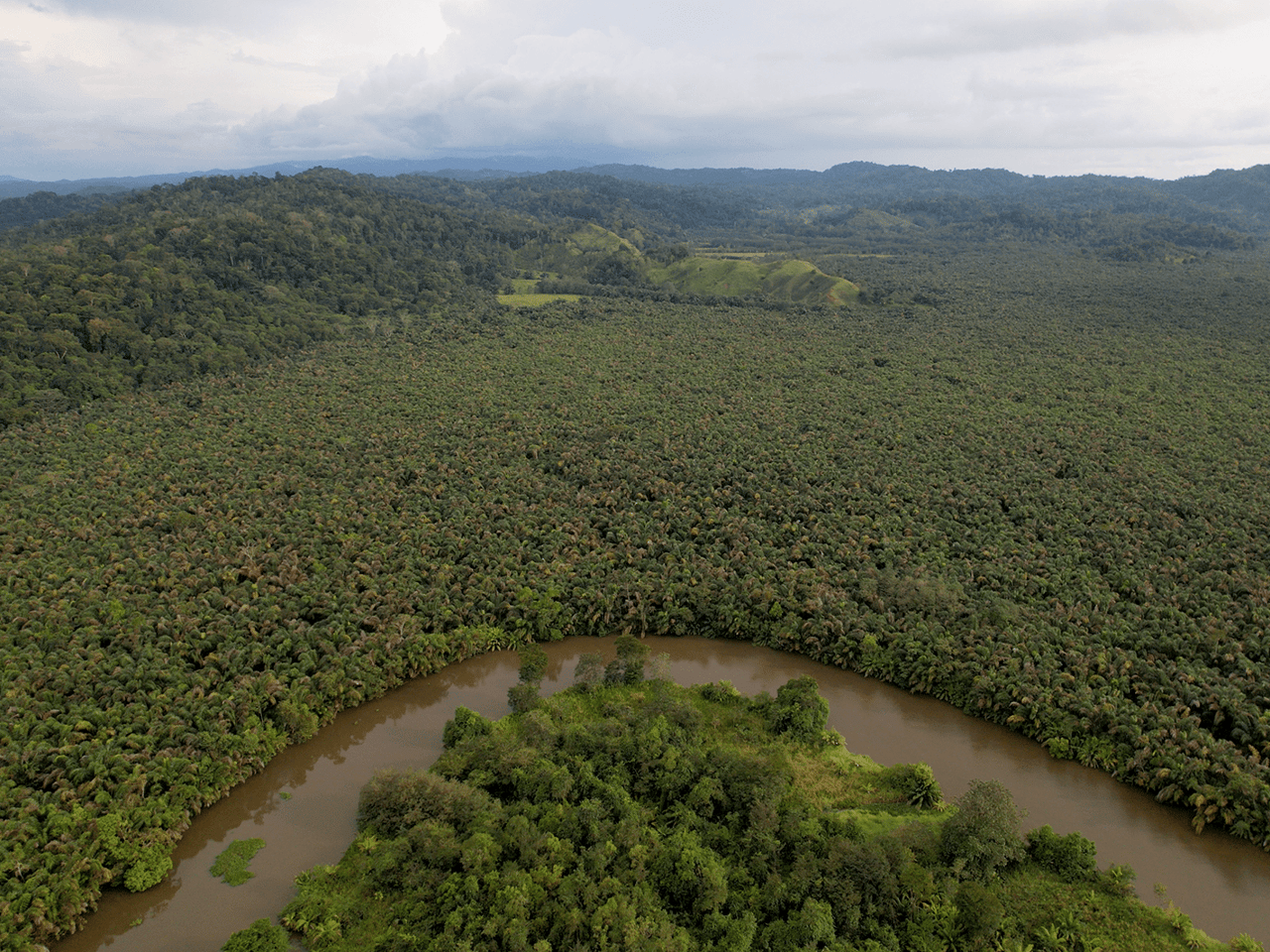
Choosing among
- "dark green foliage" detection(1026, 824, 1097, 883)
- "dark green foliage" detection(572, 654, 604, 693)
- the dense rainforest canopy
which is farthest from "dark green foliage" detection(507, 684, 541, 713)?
"dark green foliage" detection(1026, 824, 1097, 883)

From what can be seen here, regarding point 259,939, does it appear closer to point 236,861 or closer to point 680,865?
point 236,861

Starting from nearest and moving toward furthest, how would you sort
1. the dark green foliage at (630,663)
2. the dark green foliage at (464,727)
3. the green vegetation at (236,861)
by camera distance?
the green vegetation at (236,861), the dark green foliage at (464,727), the dark green foliage at (630,663)

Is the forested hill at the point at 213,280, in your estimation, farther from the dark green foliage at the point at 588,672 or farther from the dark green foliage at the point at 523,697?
the dark green foliage at the point at 588,672

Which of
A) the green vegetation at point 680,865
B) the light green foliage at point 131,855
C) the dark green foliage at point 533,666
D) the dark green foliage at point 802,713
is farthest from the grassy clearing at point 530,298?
the light green foliage at point 131,855

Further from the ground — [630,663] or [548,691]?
[630,663]

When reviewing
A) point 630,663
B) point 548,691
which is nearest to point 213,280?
point 548,691
